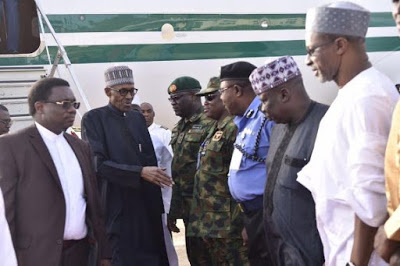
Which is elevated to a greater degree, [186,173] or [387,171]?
[387,171]

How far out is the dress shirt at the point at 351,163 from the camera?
2205 mm

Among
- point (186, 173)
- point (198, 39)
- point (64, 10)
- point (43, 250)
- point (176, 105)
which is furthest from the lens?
point (198, 39)

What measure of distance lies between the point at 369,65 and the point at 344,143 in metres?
0.36

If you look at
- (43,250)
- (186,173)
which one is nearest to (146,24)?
(186,173)

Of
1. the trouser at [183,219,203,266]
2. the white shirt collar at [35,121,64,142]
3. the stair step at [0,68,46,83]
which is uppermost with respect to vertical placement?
the stair step at [0,68,46,83]

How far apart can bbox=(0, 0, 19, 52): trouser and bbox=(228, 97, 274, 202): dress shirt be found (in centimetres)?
351

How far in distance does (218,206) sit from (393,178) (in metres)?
2.13

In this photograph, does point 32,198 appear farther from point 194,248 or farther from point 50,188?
point 194,248

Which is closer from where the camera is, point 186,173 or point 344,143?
point 344,143

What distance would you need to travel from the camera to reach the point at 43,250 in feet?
10.8

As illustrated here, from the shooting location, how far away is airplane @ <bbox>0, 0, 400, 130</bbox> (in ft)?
21.1

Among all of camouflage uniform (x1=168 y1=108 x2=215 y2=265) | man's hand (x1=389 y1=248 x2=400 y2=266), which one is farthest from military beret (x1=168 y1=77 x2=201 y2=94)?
man's hand (x1=389 y1=248 x2=400 y2=266)

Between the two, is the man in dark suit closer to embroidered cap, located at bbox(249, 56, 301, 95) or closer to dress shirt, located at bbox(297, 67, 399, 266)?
embroidered cap, located at bbox(249, 56, 301, 95)

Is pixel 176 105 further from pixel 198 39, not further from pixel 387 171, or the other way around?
pixel 387 171
